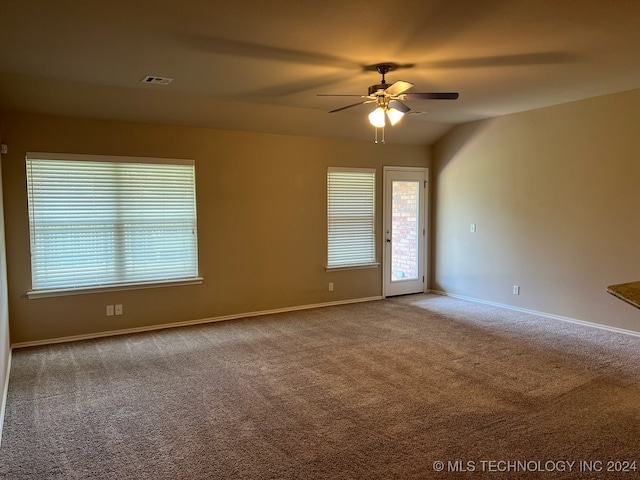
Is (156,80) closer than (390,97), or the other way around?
(390,97)

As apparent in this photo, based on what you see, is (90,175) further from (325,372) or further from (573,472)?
(573,472)

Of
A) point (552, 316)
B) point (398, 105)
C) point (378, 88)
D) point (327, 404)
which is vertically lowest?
point (327, 404)

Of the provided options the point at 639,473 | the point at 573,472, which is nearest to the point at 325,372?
the point at 573,472

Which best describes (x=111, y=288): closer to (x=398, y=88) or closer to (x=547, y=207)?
(x=398, y=88)

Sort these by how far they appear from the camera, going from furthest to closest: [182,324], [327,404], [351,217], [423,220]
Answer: [423,220], [351,217], [182,324], [327,404]

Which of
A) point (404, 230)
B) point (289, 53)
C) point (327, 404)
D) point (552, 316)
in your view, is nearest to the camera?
point (327, 404)

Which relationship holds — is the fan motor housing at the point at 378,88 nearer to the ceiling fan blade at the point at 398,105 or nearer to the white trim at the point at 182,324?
the ceiling fan blade at the point at 398,105

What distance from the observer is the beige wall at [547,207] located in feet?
16.5

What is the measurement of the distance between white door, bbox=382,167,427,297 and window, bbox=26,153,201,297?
10.1 ft

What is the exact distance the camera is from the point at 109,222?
5.13 m

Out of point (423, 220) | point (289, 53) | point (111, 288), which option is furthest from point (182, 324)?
point (423, 220)

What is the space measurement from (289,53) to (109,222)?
9.81 feet

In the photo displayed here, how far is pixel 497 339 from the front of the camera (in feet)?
16.1

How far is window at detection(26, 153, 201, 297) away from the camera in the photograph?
4.81 m
